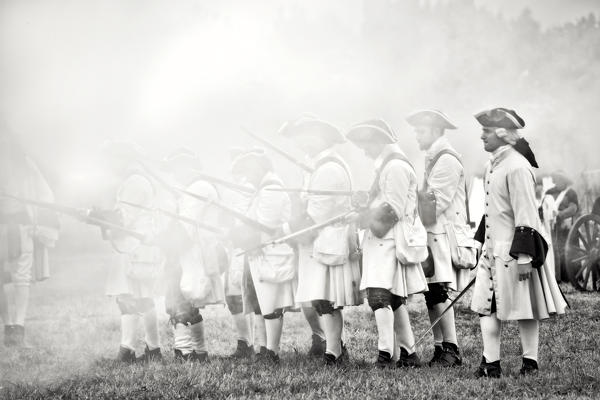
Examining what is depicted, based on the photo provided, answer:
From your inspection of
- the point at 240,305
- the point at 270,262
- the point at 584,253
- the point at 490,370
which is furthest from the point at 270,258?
the point at 584,253

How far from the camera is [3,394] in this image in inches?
172

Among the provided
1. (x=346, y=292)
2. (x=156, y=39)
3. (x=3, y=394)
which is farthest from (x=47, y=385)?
(x=156, y=39)

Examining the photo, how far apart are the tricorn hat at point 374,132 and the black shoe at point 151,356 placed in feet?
8.35

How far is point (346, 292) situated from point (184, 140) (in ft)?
17.3

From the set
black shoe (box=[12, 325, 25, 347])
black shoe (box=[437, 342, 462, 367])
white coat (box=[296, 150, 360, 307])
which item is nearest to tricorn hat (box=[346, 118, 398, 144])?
white coat (box=[296, 150, 360, 307])

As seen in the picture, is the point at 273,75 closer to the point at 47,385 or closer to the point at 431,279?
the point at 431,279

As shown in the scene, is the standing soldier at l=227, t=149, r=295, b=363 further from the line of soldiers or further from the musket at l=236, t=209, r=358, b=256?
the musket at l=236, t=209, r=358, b=256

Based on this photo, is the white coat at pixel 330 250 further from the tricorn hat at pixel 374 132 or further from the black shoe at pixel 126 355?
the black shoe at pixel 126 355

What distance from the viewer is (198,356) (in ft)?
19.6

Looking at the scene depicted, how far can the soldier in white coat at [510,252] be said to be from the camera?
14.5 feet

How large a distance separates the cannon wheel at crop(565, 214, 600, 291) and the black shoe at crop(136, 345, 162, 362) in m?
5.91

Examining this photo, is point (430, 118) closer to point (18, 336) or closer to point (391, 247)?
point (391, 247)

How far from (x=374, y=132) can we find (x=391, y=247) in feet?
2.77

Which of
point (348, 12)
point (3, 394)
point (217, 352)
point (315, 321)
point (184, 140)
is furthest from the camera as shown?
point (348, 12)
